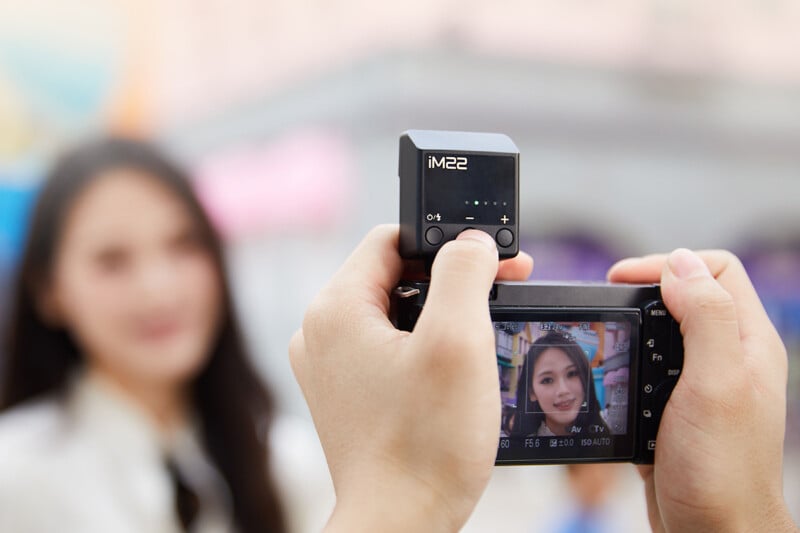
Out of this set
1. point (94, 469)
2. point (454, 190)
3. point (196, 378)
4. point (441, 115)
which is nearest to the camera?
point (454, 190)

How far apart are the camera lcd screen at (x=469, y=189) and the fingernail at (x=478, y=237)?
2 centimetres

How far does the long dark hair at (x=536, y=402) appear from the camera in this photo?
24.8 inches

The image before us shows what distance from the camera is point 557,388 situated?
2.11 ft

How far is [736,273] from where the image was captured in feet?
2.17

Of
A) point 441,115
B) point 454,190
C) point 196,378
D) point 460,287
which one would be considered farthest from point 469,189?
point 441,115

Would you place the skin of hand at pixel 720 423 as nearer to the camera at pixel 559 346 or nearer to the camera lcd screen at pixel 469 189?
the camera at pixel 559 346

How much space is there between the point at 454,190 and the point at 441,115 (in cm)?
232

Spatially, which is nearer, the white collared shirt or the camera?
the camera

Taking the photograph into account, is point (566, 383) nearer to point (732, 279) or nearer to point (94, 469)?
point (732, 279)

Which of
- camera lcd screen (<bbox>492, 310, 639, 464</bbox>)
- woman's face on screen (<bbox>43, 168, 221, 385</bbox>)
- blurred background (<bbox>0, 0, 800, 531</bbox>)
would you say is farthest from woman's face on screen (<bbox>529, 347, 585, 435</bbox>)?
blurred background (<bbox>0, 0, 800, 531</bbox>)

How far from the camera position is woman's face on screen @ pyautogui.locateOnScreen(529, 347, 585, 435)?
25.0 inches

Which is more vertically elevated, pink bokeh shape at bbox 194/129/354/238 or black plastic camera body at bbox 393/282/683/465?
black plastic camera body at bbox 393/282/683/465

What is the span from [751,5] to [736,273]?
3.08m

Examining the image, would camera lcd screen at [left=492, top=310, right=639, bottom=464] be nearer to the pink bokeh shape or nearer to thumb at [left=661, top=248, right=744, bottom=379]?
thumb at [left=661, top=248, right=744, bottom=379]
